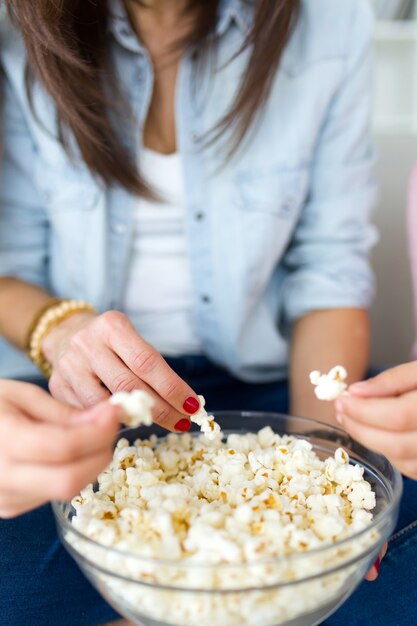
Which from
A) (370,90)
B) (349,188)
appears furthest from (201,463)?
A: (370,90)

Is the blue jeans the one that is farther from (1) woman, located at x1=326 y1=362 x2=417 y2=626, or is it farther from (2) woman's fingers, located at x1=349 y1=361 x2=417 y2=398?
(2) woman's fingers, located at x1=349 y1=361 x2=417 y2=398

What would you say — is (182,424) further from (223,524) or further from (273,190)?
(273,190)

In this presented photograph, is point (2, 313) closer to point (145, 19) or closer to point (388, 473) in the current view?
point (145, 19)

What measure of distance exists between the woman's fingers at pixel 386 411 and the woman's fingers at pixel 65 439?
20cm

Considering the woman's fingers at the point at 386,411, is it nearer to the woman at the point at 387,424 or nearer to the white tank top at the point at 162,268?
the woman at the point at 387,424

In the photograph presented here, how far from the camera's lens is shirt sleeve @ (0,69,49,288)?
1.17 m

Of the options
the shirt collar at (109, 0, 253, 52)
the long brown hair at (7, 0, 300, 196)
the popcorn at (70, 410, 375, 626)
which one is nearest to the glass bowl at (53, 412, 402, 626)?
the popcorn at (70, 410, 375, 626)

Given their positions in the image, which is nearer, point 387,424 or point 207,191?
point 387,424

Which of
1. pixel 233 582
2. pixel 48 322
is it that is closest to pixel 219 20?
pixel 48 322

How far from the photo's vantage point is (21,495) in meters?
0.60

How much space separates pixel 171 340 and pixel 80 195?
27cm

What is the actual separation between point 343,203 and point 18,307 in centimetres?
53

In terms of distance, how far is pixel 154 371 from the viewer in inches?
29.5

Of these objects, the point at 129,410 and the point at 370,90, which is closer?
the point at 129,410
